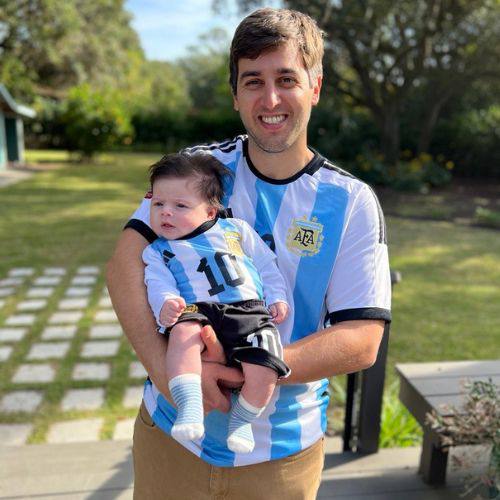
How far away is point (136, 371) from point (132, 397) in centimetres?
40

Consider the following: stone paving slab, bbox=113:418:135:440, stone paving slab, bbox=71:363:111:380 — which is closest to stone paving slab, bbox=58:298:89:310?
stone paving slab, bbox=71:363:111:380

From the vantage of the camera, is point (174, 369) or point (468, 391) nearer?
point (174, 369)

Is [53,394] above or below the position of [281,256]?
below

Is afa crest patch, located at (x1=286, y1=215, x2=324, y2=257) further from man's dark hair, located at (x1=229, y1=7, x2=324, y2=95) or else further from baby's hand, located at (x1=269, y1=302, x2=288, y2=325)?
man's dark hair, located at (x1=229, y1=7, x2=324, y2=95)

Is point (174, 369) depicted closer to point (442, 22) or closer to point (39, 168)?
point (442, 22)

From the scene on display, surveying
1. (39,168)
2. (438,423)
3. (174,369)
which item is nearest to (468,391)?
(438,423)

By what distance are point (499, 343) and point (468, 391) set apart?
9.37 ft

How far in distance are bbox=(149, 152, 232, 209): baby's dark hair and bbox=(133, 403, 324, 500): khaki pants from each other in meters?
0.72

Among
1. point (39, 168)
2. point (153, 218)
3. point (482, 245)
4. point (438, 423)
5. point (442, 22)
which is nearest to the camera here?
point (153, 218)

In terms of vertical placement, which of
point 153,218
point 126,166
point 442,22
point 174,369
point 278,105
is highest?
point 442,22

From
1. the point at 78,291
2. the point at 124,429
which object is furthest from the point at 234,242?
the point at 78,291

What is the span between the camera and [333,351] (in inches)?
54.7

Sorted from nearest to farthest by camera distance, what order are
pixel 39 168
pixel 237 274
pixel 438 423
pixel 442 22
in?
1. pixel 237 274
2. pixel 438 423
3. pixel 442 22
4. pixel 39 168

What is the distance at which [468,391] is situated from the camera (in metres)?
2.25
